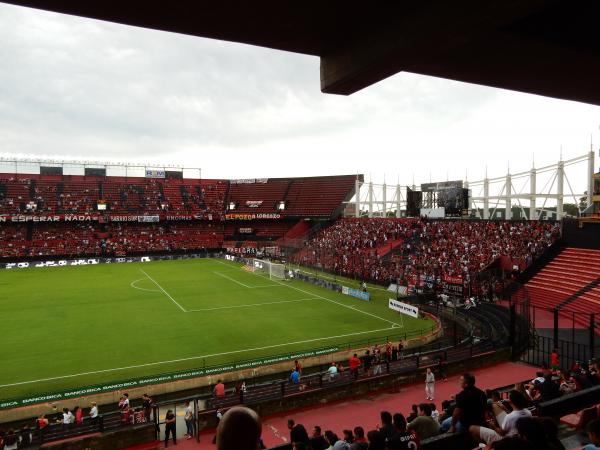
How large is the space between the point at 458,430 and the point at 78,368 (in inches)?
780

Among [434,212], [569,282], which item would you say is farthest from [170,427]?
[434,212]

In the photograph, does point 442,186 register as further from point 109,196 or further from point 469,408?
point 109,196

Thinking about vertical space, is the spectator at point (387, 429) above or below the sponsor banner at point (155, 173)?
below

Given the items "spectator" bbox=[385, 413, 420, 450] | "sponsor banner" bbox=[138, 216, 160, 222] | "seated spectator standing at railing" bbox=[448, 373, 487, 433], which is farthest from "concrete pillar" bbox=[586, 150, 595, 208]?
"sponsor banner" bbox=[138, 216, 160, 222]

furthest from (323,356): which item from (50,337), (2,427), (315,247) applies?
(315,247)

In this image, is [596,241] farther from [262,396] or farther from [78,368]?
[78,368]

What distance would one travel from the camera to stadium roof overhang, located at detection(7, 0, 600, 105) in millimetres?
2811

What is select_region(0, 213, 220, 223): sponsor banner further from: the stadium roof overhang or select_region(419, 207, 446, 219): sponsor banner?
the stadium roof overhang

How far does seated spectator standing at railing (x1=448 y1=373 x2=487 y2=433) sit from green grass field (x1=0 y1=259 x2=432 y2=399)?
53.0 ft

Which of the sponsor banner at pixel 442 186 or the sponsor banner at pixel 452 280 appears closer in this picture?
the sponsor banner at pixel 452 280

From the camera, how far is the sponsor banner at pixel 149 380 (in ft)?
54.6

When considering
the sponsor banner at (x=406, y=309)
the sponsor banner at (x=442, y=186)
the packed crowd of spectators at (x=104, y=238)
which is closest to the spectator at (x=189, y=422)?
the sponsor banner at (x=406, y=309)

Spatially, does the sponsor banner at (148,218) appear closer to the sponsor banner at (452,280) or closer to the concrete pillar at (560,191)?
the sponsor banner at (452,280)

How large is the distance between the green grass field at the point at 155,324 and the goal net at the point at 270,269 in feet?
8.67
